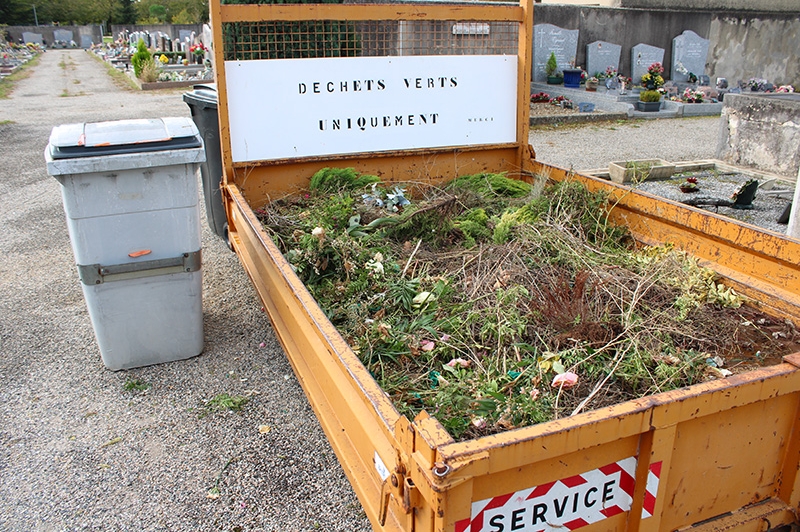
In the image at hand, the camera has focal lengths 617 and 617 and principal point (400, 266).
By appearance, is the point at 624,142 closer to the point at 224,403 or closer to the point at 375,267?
the point at 375,267

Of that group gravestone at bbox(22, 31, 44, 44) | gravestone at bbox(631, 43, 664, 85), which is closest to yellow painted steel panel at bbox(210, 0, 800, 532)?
gravestone at bbox(631, 43, 664, 85)

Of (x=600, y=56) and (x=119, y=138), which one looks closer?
(x=119, y=138)

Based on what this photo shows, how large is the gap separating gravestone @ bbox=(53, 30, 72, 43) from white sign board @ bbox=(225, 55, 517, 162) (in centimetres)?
6217

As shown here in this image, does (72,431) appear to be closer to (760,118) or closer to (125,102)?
(760,118)

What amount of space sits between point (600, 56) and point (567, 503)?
17.0 metres

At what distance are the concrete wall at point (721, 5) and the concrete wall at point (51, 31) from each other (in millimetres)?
52257

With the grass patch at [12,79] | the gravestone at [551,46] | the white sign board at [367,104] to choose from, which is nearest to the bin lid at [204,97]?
the white sign board at [367,104]

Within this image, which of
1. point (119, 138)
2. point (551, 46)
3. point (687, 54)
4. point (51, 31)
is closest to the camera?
point (119, 138)

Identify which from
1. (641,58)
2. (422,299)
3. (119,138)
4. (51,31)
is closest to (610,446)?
(422,299)

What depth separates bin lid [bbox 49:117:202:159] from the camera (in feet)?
11.0

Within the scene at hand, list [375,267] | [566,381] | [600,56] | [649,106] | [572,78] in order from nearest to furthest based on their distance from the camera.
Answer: [566,381] < [375,267] < [649,106] < [572,78] < [600,56]

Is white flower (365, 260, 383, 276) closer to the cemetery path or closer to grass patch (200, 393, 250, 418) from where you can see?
grass patch (200, 393, 250, 418)

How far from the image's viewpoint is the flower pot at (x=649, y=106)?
1351 centimetres

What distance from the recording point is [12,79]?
78.2 feet
